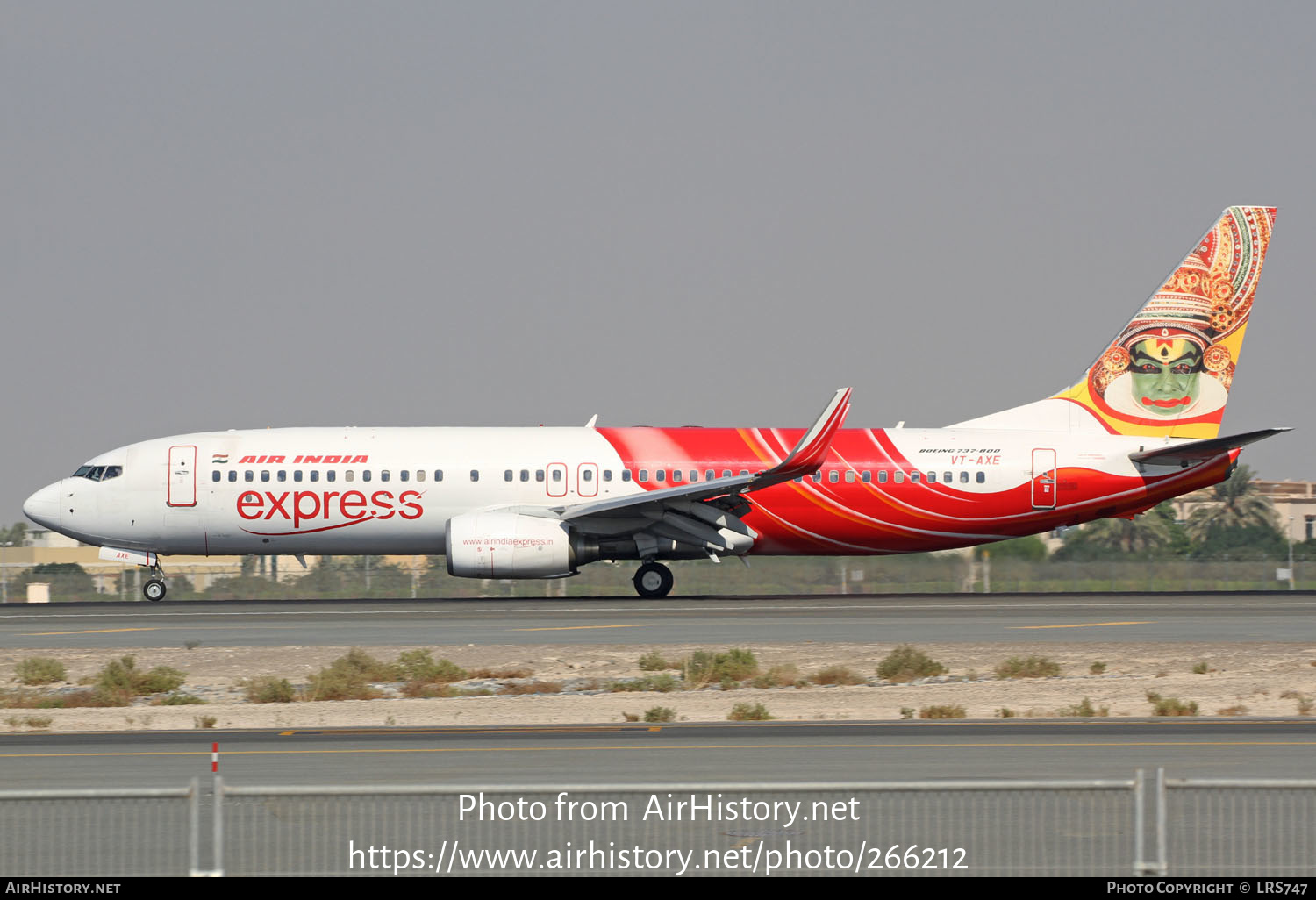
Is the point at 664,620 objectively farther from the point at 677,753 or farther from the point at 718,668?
the point at 677,753

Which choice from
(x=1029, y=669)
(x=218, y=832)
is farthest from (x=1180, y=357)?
(x=218, y=832)

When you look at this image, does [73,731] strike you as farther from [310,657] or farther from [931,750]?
[931,750]

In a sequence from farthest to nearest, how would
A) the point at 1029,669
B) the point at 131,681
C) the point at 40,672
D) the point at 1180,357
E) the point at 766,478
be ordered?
the point at 1180,357 < the point at 766,478 < the point at 40,672 < the point at 1029,669 < the point at 131,681

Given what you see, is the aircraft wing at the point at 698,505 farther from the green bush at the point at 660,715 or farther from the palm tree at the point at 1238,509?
the palm tree at the point at 1238,509

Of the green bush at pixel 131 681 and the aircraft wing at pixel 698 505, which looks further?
the aircraft wing at pixel 698 505

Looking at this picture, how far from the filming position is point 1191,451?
37.7m

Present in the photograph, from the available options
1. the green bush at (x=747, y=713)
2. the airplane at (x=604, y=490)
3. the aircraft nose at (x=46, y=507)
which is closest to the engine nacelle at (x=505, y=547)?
the airplane at (x=604, y=490)

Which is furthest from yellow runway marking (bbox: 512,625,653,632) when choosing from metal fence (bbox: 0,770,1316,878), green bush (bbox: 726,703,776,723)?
metal fence (bbox: 0,770,1316,878)

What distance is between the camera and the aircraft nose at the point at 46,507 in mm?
37812

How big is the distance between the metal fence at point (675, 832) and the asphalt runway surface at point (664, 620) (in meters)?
15.6

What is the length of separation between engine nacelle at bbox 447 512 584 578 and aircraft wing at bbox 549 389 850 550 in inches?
36.6

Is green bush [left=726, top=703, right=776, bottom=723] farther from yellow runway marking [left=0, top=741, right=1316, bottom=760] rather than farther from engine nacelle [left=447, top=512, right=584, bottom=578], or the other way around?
engine nacelle [left=447, top=512, right=584, bottom=578]

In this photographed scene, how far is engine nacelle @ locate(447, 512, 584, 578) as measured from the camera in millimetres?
35188

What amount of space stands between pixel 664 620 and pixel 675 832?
20.8 m
